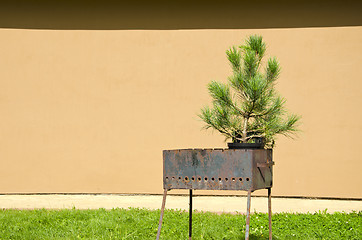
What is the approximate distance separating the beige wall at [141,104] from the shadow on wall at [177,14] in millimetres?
131

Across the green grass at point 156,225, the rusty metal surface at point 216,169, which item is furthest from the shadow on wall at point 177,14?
the rusty metal surface at point 216,169

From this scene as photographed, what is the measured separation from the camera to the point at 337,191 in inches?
325

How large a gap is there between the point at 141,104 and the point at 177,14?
1.72 m

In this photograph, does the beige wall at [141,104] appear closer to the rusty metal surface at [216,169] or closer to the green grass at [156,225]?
the green grass at [156,225]

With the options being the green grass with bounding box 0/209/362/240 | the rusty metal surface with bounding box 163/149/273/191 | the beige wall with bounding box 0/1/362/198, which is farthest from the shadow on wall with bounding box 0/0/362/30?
the rusty metal surface with bounding box 163/149/273/191

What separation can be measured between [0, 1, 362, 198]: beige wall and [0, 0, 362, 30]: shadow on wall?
131 mm

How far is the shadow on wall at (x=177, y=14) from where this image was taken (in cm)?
852

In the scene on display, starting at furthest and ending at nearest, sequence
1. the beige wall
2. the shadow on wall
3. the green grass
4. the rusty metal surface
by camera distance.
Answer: the shadow on wall, the beige wall, the green grass, the rusty metal surface

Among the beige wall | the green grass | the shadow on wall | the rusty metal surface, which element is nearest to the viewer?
the rusty metal surface

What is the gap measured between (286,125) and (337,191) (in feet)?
14.0

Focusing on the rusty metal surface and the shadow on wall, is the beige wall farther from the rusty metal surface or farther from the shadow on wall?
the rusty metal surface

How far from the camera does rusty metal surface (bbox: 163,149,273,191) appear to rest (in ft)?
13.2

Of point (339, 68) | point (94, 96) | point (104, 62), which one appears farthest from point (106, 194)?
point (339, 68)

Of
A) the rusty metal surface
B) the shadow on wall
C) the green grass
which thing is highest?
the shadow on wall
